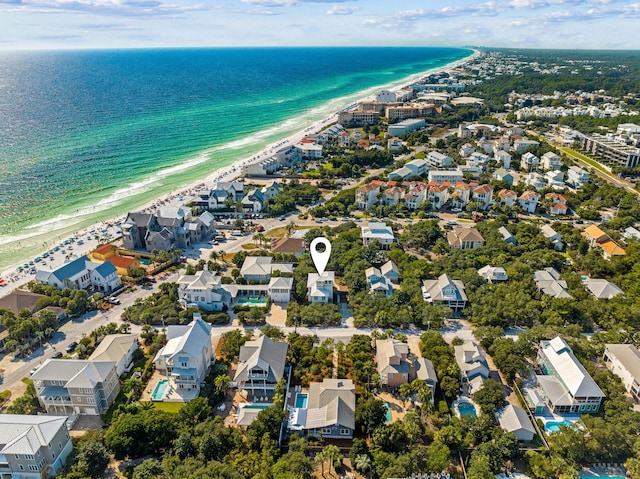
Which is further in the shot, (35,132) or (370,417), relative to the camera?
(35,132)

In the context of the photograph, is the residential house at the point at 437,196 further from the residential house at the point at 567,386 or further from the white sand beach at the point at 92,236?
the residential house at the point at 567,386

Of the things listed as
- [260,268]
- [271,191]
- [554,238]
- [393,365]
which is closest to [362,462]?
[393,365]

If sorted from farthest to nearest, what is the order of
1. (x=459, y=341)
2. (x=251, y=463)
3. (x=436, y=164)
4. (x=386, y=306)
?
(x=436, y=164), (x=386, y=306), (x=459, y=341), (x=251, y=463)

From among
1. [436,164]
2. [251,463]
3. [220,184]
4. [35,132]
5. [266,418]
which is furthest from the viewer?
[35,132]

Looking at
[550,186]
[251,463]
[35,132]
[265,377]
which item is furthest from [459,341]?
[35,132]

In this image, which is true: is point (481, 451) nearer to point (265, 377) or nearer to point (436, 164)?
point (265, 377)

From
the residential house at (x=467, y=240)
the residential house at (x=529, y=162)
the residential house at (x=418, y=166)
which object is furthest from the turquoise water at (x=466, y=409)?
the residential house at (x=529, y=162)

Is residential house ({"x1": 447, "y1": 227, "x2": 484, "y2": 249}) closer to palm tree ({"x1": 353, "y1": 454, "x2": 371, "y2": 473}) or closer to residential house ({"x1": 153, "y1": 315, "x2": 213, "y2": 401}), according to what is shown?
A: residential house ({"x1": 153, "y1": 315, "x2": 213, "y2": 401})
